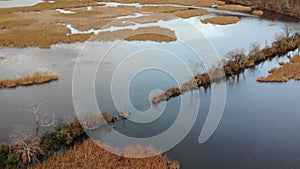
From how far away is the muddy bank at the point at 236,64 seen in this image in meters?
18.0

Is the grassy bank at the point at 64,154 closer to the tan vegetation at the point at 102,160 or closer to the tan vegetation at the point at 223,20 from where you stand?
the tan vegetation at the point at 102,160

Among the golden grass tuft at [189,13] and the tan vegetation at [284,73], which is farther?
the golden grass tuft at [189,13]

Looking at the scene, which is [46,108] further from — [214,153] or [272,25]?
[272,25]

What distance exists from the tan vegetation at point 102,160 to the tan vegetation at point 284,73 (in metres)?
11.5

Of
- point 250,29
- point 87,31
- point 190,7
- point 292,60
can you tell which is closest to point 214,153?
point 292,60

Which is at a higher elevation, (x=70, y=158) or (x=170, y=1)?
(x=170, y=1)

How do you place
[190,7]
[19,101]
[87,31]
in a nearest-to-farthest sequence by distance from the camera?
1. [19,101]
2. [87,31]
3. [190,7]

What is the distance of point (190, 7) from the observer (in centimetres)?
4797

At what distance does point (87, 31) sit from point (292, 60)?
63.0 ft

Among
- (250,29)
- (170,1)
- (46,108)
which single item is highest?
(170,1)

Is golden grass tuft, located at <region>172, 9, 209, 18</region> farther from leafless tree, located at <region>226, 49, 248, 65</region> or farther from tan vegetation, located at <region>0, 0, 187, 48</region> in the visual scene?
leafless tree, located at <region>226, 49, 248, 65</region>

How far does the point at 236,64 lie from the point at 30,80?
14.0 meters

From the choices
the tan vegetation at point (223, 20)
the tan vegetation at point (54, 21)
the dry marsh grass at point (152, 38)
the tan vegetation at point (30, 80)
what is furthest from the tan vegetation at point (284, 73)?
the tan vegetation at point (223, 20)

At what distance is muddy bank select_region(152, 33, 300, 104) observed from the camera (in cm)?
1803
